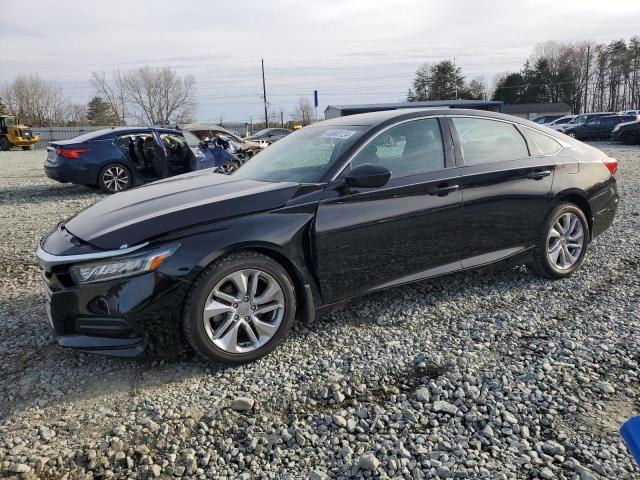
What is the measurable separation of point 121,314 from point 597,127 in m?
29.0

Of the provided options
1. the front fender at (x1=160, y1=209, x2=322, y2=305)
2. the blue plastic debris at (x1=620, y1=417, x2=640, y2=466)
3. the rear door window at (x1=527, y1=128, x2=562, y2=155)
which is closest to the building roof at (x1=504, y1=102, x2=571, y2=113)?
the rear door window at (x1=527, y1=128, x2=562, y2=155)

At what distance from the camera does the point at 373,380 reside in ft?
9.48

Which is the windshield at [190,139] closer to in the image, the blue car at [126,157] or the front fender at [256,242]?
the blue car at [126,157]

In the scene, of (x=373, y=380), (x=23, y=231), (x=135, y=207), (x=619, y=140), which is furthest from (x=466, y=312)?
(x=619, y=140)

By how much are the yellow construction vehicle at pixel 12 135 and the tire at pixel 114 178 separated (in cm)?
3076

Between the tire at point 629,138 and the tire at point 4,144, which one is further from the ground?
the tire at point 4,144

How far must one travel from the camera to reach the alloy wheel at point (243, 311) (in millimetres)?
2961

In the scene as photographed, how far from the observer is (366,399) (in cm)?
271

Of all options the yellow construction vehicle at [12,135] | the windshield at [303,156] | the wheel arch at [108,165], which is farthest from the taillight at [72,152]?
the yellow construction vehicle at [12,135]

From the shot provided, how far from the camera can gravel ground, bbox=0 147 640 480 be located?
2.22 meters

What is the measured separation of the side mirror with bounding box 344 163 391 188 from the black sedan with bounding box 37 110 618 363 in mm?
14

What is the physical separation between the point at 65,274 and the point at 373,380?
1.89 metres

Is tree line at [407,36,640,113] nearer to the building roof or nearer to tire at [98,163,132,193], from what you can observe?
the building roof

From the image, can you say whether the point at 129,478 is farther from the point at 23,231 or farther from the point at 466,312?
the point at 23,231
